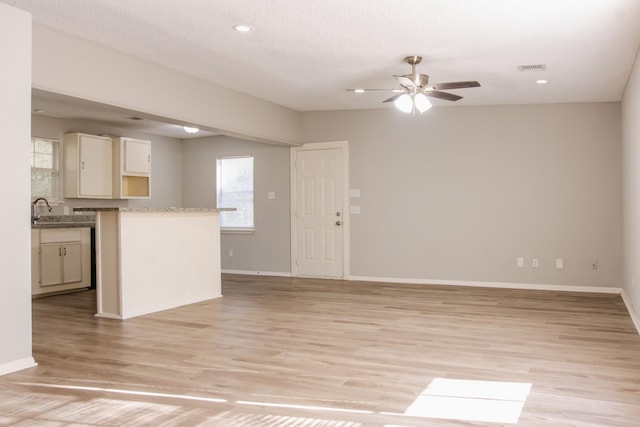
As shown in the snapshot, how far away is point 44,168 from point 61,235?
1301 mm

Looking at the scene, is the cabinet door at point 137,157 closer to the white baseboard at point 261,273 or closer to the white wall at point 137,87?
the white baseboard at point 261,273

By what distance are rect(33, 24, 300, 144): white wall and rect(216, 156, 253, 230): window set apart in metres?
1.80

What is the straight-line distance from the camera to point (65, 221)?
24.8 feet

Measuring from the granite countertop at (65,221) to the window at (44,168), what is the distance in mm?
431

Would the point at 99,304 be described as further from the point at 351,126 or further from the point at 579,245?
the point at 579,245

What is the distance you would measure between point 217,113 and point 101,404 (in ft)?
13.3

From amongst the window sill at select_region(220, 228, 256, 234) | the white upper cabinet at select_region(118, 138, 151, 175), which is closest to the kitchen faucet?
the white upper cabinet at select_region(118, 138, 151, 175)

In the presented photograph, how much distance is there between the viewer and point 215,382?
3348 mm

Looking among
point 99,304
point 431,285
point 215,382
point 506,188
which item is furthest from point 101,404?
point 506,188

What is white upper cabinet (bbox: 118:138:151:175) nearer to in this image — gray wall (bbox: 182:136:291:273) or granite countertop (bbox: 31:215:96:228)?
granite countertop (bbox: 31:215:96:228)

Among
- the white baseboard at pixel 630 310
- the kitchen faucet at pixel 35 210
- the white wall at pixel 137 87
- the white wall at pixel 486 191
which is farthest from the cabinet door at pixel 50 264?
the white baseboard at pixel 630 310

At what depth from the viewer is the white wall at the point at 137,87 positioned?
448 centimetres

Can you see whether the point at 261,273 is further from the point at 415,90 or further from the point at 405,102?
the point at 415,90

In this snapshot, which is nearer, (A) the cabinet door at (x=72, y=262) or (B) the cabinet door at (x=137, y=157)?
(A) the cabinet door at (x=72, y=262)
